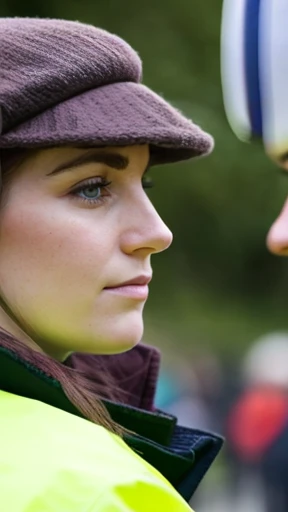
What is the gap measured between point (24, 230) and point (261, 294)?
31.5 feet

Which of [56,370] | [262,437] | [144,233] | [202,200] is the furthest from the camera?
[202,200]

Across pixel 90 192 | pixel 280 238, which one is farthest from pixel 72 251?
pixel 280 238

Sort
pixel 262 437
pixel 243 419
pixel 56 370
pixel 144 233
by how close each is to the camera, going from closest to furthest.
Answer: pixel 56 370 < pixel 144 233 < pixel 262 437 < pixel 243 419

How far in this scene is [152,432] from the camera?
2.08 m

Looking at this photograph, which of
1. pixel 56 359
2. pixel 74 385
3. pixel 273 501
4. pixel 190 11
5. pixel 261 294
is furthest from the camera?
pixel 261 294

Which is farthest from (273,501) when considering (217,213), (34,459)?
(34,459)

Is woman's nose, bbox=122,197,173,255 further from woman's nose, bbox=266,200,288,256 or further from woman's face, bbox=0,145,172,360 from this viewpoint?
woman's nose, bbox=266,200,288,256

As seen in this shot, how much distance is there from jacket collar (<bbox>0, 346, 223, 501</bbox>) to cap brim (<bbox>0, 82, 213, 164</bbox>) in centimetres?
39

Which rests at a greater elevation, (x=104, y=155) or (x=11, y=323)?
(x=104, y=155)

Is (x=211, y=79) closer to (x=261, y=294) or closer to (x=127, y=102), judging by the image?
(x=261, y=294)

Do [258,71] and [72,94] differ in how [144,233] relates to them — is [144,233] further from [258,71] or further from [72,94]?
[258,71]

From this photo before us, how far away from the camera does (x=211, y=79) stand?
31.7ft

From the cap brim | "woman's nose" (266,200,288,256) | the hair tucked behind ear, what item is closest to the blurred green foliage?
the cap brim

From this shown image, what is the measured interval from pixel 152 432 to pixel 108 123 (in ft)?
1.99
